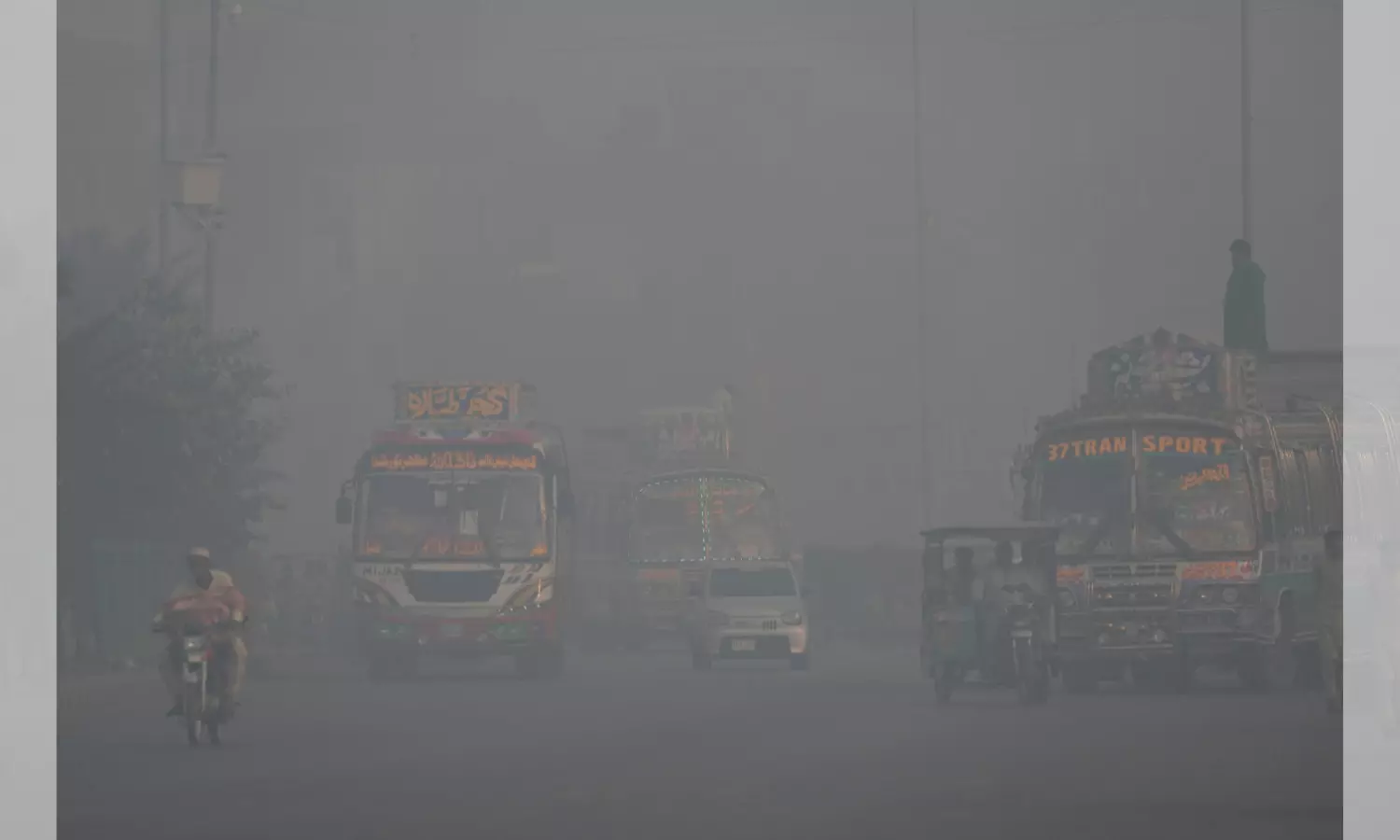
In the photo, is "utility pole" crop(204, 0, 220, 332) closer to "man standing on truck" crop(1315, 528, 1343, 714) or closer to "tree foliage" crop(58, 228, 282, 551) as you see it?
"tree foliage" crop(58, 228, 282, 551)

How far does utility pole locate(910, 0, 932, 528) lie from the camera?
47.4m

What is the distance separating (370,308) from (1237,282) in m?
31.6

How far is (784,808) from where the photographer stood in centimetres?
1430

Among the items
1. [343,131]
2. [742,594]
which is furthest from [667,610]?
[343,131]

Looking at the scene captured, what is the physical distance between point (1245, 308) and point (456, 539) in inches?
394

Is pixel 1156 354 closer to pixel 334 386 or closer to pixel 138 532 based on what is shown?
pixel 138 532

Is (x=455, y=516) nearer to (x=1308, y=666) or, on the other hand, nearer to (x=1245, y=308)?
(x=1245, y=308)

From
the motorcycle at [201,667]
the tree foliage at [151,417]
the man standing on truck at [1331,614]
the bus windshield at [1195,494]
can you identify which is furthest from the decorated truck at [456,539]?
the man standing on truck at [1331,614]

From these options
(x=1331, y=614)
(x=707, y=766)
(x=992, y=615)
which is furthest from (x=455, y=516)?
(x=707, y=766)

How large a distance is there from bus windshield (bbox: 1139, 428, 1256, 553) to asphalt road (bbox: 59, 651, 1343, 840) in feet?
5.66

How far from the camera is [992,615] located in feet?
75.7

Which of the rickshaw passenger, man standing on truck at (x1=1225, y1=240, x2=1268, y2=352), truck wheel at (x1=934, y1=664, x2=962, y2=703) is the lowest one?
truck wheel at (x1=934, y1=664, x2=962, y2=703)

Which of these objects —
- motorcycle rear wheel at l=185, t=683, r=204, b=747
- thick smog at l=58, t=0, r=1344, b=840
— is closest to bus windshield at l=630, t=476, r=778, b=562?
thick smog at l=58, t=0, r=1344, b=840

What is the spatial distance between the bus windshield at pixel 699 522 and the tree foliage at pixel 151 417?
6260 millimetres
